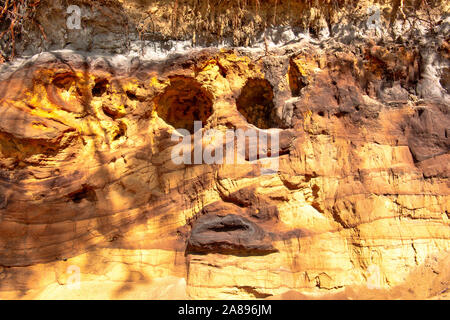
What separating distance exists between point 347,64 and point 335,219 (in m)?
1.66

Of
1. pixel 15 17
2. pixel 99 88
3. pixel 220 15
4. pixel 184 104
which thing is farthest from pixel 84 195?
pixel 220 15

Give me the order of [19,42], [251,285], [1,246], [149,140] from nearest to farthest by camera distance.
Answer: [251,285] → [1,246] → [149,140] → [19,42]

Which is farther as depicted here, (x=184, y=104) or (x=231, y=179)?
(x=184, y=104)

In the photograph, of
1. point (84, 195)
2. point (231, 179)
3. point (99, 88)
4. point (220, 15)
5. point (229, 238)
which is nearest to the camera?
point (229, 238)

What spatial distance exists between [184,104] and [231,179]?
1.19 meters

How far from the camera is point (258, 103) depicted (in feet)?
12.2

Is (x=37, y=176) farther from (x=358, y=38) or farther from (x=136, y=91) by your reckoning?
(x=358, y=38)

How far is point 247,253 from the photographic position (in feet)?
9.18

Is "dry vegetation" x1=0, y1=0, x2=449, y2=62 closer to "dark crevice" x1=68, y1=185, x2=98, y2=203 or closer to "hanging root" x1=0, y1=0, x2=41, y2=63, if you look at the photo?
"hanging root" x1=0, y1=0, x2=41, y2=63

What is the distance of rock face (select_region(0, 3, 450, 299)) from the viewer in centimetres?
282

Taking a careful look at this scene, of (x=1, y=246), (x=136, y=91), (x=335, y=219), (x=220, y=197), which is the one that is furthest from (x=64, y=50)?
(x=335, y=219)

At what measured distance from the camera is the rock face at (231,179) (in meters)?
2.82

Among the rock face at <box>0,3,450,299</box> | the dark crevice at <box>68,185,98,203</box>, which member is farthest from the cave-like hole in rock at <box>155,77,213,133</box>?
the dark crevice at <box>68,185,98,203</box>

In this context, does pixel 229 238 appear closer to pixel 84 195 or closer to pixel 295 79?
pixel 84 195
